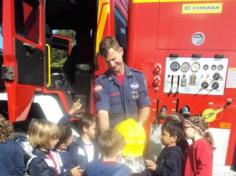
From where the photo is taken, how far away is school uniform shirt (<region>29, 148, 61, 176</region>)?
2.26 m

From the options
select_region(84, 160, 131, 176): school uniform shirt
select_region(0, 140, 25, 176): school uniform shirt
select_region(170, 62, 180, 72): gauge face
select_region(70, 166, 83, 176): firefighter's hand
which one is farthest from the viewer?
select_region(170, 62, 180, 72): gauge face

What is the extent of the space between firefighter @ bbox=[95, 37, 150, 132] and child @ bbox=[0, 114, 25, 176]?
2.24 feet

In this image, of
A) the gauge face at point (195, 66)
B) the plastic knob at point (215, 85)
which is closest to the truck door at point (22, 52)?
the gauge face at point (195, 66)

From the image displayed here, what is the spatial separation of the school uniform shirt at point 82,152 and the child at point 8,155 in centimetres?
45

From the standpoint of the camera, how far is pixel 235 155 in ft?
10.6

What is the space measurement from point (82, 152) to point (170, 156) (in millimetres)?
763

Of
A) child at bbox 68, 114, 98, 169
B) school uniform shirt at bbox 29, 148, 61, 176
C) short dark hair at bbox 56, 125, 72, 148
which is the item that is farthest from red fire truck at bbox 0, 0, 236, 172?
school uniform shirt at bbox 29, 148, 61, 176

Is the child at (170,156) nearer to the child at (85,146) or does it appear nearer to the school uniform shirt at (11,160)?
the child at (85,146)

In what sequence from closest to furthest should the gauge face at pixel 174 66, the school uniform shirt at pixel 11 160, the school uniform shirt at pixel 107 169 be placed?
1. the school uniform shirt at pixel 107 169
2. the school uniform shirt at pixel 11 160
3. the gauge face at pixel 174 66

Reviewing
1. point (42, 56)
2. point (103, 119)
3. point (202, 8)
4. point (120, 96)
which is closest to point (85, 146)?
point (103, 119)

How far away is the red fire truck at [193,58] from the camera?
3203mm

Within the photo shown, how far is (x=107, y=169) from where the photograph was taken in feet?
6.63

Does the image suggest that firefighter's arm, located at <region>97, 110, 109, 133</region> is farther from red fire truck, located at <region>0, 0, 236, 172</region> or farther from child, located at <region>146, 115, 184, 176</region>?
red fire truck, located at <region>0, 0, 236, 172</region>

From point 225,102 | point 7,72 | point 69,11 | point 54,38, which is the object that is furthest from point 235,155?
point 54,38
